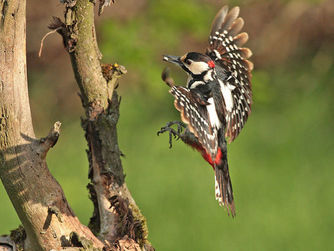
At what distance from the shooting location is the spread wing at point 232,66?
10.7 feet

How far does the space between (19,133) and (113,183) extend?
0.50 meters

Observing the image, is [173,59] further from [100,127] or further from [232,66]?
[100,127]

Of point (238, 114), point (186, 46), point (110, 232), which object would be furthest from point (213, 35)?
point (186, 46)

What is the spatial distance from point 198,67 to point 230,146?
10.3ft

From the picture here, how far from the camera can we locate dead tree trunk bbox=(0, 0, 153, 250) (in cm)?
229

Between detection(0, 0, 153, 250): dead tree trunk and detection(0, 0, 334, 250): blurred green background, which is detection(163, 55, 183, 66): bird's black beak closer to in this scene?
detection(0, 0, 153, 250): dead tree trunk

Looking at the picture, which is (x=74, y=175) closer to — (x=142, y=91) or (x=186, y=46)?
(x=142, y=91)

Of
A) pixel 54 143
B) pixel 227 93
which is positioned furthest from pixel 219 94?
pixel 54 143

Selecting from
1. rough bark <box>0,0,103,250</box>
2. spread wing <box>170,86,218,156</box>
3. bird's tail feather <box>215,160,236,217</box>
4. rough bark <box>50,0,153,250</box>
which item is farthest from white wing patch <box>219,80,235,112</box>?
rough bark <box>0,0,103,250</box>

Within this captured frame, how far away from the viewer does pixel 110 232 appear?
8.70 ft

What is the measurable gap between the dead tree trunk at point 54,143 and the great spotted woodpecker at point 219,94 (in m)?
0.41

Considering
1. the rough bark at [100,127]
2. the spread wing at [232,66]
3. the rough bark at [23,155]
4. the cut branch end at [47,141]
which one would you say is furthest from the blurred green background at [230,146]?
the cut branch end at [47,141]

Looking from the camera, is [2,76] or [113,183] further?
[113,183]

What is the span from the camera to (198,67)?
3104 millimetres
